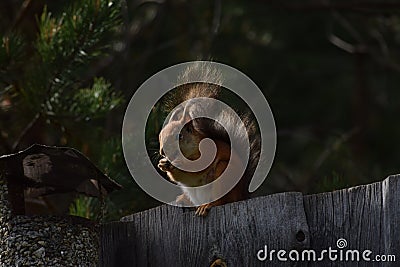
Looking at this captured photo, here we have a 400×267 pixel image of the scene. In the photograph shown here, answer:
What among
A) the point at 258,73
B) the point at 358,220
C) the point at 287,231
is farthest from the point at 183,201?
the point at 258,73

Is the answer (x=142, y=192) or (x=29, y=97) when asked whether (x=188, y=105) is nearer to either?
(x=142, y=192)

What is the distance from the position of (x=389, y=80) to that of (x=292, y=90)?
0.86m

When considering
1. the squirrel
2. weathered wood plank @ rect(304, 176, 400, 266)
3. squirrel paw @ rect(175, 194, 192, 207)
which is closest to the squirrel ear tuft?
the squirrel

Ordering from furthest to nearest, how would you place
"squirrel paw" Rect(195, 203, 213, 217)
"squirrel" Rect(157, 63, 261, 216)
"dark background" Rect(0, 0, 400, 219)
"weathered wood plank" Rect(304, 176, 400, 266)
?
"dark background" Rect(0, 0, 400, 219), "squirrel" Rect(157, 63, 261, 216), "squirrel paw" Rect(195, 203, 213, 217), "weathered wood plank" Rect(304, 176, 400, 266)

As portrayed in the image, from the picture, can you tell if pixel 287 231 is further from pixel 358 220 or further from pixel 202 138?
pixel 202 138

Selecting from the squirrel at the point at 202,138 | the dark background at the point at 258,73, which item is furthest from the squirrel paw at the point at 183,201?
the dark background at the point at 258,73

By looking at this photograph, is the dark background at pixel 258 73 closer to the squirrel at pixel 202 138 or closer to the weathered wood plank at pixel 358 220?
the squirrel at pixel 202 138

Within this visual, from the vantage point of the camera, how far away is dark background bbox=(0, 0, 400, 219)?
2.63m

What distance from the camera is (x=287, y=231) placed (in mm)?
1903

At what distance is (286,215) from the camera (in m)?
1.90

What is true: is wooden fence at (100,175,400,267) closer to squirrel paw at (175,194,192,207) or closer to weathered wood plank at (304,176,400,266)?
weathered wood plank at (304,176,400,266)

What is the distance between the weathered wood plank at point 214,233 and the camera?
6.24ft

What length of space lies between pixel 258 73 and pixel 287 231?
3.73 meters

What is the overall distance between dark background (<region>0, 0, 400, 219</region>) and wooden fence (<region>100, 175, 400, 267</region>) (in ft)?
1.41
